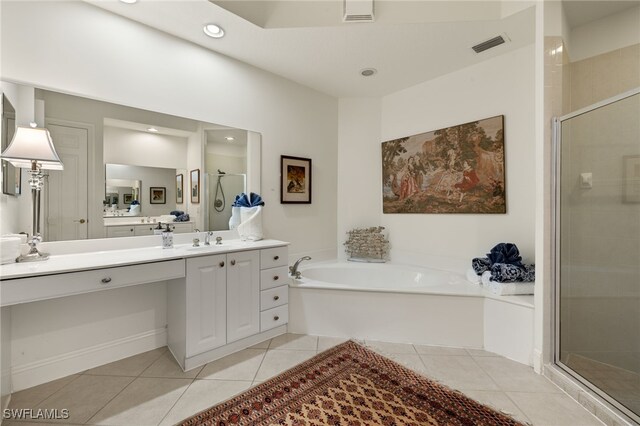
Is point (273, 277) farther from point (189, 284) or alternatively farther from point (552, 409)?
point (552, 409)

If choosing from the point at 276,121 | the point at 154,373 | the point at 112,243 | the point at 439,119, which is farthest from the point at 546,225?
the point at 112,243

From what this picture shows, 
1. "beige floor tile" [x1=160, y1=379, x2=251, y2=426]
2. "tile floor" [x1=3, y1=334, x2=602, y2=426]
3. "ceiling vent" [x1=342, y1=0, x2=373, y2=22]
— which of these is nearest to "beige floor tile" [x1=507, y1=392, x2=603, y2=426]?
"tile floor" [x1=3, y1=334, x2=602, y2=426]

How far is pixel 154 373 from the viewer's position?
5.80 feet

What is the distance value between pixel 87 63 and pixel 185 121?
0.67 m

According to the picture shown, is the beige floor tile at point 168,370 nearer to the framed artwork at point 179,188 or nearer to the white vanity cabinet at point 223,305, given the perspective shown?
the white vanity cabinet at point 223,305

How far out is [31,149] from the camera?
1.51 metres

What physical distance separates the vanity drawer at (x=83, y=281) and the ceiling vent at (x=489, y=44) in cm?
299

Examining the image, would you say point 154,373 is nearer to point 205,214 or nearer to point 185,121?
point 205,214

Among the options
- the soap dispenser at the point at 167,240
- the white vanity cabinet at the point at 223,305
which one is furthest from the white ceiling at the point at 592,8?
the soap dispenser at the point at 167,240

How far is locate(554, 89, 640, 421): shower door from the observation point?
5.02 ft

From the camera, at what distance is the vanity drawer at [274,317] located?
2.16 m

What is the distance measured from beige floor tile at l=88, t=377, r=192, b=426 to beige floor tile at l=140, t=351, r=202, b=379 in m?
Answer: 0.04

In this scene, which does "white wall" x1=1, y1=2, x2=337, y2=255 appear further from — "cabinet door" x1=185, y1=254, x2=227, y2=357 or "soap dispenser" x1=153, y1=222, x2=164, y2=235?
"cabinet door" x1=185, y1=254, x2=227, y2=357

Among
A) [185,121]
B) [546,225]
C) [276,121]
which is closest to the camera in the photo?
[546,225]
